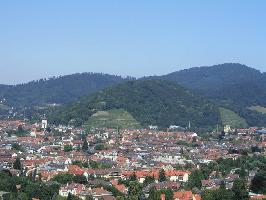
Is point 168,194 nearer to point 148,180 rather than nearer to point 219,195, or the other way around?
point 219,195

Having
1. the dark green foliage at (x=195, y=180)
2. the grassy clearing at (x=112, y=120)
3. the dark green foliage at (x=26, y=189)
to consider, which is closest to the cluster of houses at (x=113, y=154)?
the dark green foliage at (x=195, y=180)

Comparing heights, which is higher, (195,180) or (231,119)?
(231,119)

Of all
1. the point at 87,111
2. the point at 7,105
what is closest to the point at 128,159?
the point at 87,111

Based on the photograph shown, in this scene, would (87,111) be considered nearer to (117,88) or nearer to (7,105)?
(117,88)

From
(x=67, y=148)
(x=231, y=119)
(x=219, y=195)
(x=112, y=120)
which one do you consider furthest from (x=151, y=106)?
(x=219, y=195)

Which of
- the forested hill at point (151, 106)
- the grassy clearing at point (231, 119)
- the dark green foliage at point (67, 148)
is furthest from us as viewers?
the grassy clearing at point (231, 119)

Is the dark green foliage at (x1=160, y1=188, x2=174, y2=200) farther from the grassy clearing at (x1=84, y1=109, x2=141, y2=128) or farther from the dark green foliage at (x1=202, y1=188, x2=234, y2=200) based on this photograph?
the grassy clearing at (x1=84, y1=109, x2=141, y2=128)

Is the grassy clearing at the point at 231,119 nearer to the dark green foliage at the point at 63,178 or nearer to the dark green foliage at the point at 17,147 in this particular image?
the dark green foliage at the point at 17,147

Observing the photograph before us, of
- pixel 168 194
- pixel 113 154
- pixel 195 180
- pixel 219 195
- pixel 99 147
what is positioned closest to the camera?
pixel 219 195
